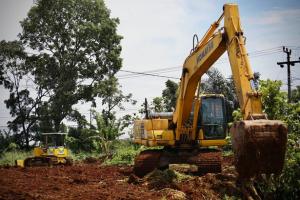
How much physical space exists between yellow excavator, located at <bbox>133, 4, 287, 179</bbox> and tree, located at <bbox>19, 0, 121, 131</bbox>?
18940 mm

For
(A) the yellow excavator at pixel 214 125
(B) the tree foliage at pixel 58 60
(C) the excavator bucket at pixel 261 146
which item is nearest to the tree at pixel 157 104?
(B) the tree foliage at pixel 58 60

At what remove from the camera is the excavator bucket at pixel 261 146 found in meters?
6.50

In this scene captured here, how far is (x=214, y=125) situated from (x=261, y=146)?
5.72m

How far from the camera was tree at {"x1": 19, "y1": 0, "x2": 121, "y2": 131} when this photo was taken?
108 feet

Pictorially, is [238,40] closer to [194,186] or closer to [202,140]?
[194,186]

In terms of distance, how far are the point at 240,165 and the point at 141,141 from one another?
24.5ft

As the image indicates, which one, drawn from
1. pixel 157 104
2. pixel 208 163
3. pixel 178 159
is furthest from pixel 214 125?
pixel 157 104

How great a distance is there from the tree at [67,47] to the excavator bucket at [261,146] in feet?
87.9

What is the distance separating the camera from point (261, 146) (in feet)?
21.4

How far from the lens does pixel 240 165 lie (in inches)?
268

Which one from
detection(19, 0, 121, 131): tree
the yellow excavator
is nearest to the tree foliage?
detection(19, 0, 121, 131): tree

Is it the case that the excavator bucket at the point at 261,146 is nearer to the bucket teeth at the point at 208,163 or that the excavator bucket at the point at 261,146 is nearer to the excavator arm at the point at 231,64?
the excavator arm at the point at 231,64

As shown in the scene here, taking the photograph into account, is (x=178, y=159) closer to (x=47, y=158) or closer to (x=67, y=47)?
(x=47, y=158)

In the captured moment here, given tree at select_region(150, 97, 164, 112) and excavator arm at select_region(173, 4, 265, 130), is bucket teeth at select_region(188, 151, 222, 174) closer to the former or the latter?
excavator arm at select_region(173, 4, 265, 130)
